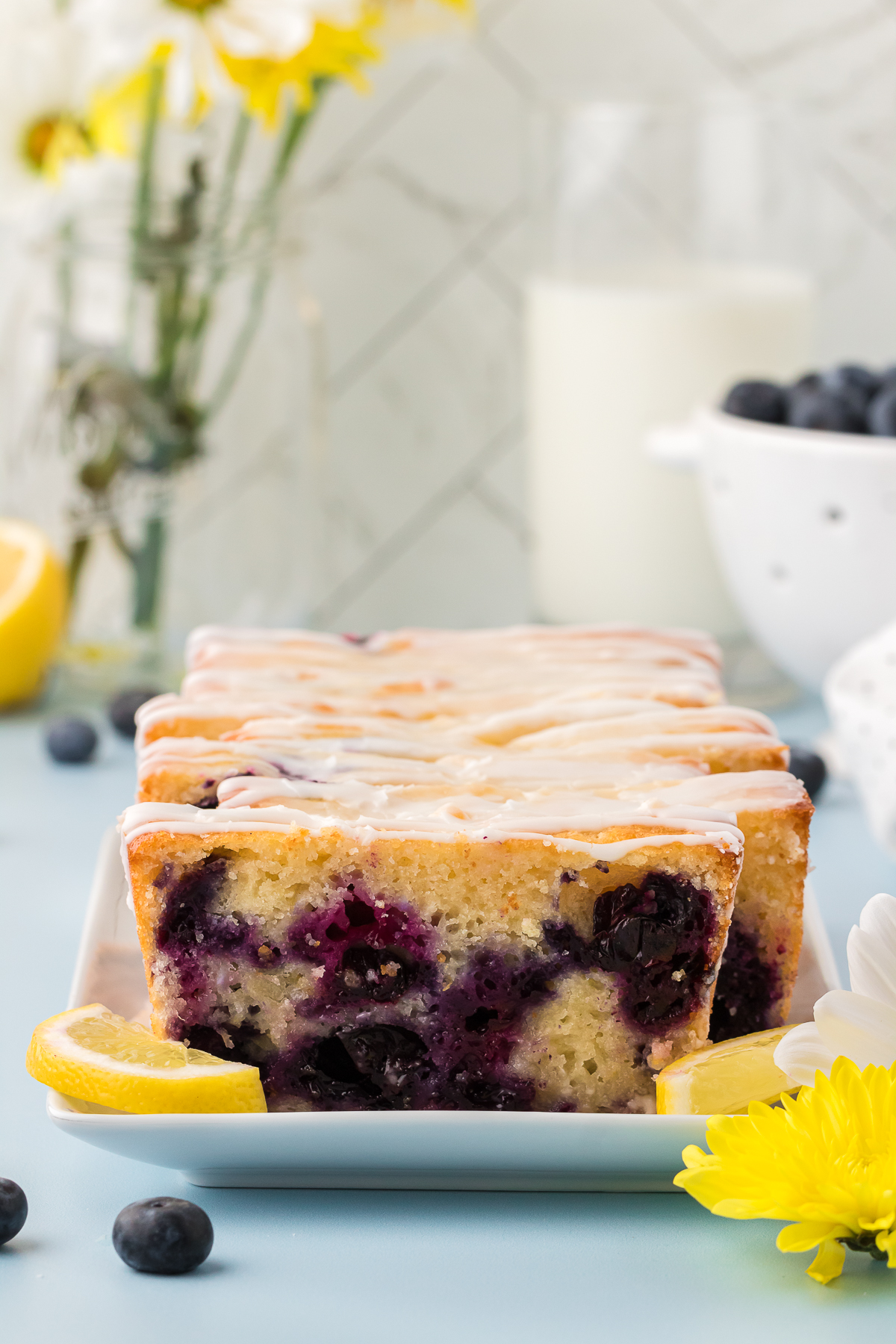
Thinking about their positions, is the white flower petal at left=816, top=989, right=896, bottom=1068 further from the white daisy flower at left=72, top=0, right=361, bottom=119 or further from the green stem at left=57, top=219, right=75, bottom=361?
the green stem at left=57, top=219, right=75, bottom=361

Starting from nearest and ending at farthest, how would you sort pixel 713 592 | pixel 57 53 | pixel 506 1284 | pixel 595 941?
pixel 506 1284 → pixel 595 941 → pixel 57 53 → pixel 713 592

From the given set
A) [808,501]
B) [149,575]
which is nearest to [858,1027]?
[808,501]

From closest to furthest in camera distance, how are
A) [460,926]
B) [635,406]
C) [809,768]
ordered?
1. [460,926]
2. [809,768]
3. [635,406]

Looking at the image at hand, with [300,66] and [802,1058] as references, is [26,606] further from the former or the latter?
[802,1058]

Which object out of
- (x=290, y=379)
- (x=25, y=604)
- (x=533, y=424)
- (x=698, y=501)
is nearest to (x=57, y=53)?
(x=290, y=379)

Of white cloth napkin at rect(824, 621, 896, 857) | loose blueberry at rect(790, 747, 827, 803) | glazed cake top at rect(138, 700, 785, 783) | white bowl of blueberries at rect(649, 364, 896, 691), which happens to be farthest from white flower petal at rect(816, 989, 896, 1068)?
white bowl of blueberries at rect(649, 364, 896, 691)

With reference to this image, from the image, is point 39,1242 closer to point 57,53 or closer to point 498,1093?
point 498,1093

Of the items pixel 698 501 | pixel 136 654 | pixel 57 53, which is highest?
pixel 57 53
